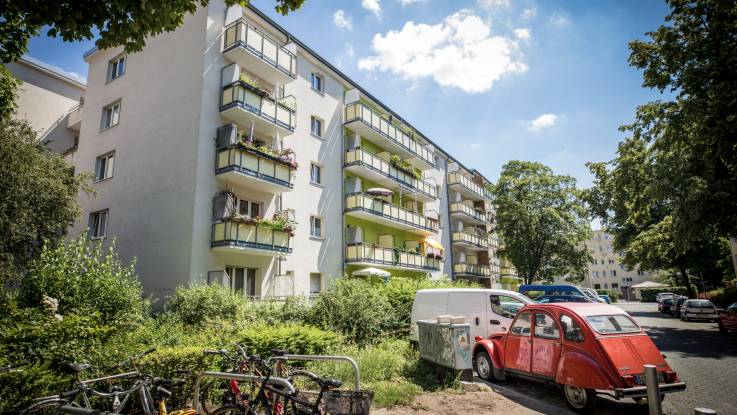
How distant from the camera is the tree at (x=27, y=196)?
14320 mm

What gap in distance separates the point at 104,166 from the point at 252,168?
9.11m

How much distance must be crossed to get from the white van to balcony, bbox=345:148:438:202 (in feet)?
41.4

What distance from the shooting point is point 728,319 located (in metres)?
19.1

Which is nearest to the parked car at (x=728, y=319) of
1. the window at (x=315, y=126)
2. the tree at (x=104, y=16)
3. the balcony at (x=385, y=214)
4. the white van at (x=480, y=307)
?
the white van at (x=480, y=307)

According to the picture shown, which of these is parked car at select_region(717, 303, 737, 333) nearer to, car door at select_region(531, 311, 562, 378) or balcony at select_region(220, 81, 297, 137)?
car door at select_region(531, 311, 562, 378)

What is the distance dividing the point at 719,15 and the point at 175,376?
20642 mm

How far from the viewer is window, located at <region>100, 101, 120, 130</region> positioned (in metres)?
21.0

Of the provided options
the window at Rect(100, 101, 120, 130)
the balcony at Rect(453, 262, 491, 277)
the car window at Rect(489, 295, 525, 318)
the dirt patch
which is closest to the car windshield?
the dirt patch

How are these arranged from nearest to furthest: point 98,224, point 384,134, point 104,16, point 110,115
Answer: point 104,16
point 98,224
point 110,115
point 384,134

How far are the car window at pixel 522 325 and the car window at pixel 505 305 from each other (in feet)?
10.0

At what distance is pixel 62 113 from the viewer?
24.1 m

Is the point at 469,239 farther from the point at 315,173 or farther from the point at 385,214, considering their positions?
the point at 315,173

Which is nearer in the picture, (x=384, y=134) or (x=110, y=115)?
(x=110, y=115)

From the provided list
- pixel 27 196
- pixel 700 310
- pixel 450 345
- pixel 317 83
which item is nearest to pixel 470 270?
pixel 700 310
